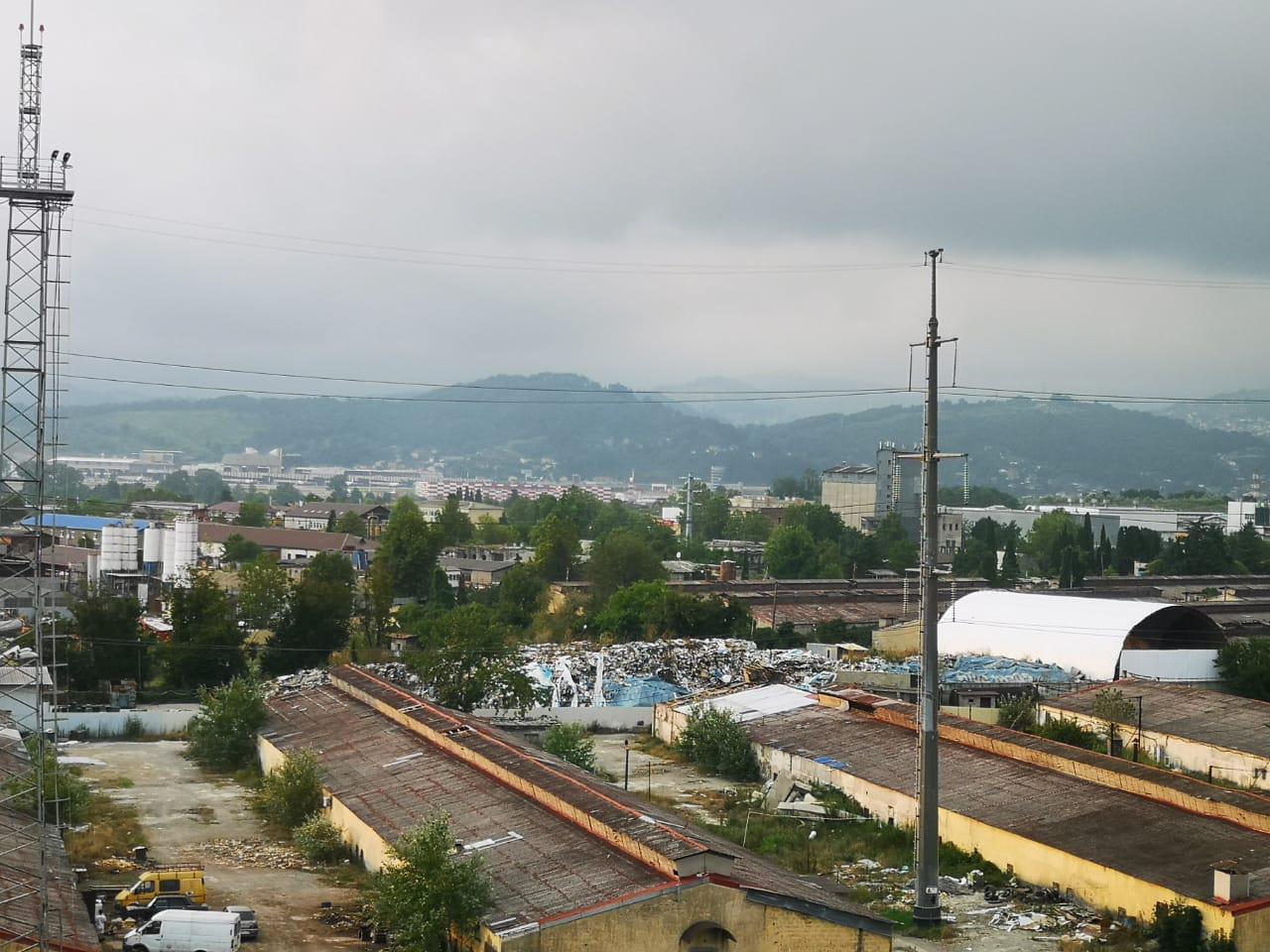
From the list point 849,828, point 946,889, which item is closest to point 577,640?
point 849,828

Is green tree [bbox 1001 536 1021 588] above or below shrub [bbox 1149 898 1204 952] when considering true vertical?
above

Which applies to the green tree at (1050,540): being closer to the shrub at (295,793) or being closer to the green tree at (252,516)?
the green tree at (252,516)

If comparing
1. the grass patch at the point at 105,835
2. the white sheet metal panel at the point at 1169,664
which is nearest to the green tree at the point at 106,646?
the grass patch at the point at 105,835

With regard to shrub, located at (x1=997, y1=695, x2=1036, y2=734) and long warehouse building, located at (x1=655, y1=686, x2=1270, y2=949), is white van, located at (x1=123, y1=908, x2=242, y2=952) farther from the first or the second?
shrub, located at (x1=997, y1=695, x2=1036, y2=734)

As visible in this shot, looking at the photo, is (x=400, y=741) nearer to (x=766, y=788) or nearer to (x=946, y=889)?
(x=766, y=788)

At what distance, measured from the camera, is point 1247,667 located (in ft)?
117

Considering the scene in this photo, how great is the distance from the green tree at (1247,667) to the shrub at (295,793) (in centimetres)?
2441

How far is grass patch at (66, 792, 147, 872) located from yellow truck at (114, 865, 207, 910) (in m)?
2.53

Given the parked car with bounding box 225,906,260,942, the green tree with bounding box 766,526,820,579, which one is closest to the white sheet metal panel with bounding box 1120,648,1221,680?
the parked car with bounding box 225,906,260,942

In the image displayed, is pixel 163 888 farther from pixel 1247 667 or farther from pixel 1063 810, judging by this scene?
pixel 1247 667

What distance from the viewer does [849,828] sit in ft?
75.3

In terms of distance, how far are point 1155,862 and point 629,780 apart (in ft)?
37.8

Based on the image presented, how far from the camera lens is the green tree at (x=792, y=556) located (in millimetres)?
72812

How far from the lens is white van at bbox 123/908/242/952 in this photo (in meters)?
15.8
